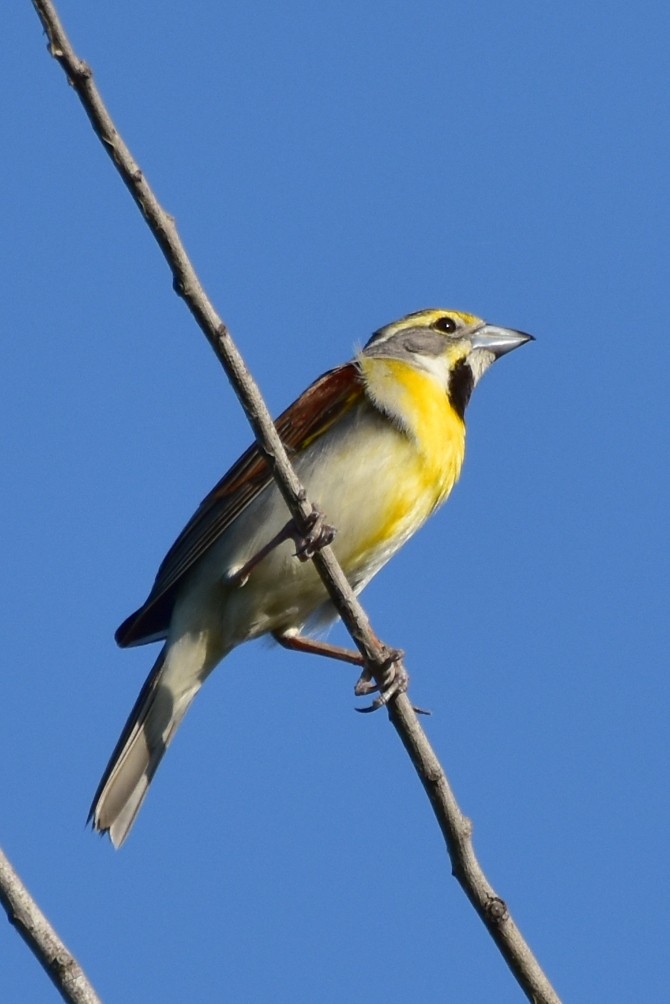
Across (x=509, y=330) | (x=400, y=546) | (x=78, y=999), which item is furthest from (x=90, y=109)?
(x=509, y=330)

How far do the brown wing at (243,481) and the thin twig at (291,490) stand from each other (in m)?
1.77

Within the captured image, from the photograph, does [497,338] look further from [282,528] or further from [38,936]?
[38,936]

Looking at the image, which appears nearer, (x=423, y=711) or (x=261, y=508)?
(x=423, y=711)

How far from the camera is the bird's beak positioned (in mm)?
8938

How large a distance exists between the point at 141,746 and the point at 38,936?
3638mm

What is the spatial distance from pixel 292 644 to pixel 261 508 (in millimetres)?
934

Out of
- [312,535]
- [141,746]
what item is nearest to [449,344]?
[141,746]

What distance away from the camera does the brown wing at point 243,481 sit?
296 inches

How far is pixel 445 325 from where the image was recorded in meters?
9.00

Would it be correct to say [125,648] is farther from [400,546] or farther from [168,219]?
[168,219]

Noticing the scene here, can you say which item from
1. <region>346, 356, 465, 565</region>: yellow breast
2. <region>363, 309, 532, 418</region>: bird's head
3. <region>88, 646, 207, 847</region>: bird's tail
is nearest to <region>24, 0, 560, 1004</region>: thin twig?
<region>346, 356, 465, 565</region>: yellow breast

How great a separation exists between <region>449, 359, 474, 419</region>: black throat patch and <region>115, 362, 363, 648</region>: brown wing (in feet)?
2.49

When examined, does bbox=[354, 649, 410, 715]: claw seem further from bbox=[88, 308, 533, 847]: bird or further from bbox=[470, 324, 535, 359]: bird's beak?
bbox=[470, 324, 535, 359]: bird's beak

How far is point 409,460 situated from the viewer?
7438mm
